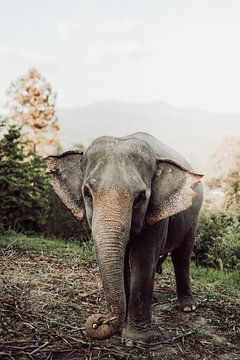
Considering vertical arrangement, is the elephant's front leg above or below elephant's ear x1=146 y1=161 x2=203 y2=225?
below

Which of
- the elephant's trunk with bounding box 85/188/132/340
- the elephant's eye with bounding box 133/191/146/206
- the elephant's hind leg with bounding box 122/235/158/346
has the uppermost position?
the elephant's eye with bounding box 133/191/146/206

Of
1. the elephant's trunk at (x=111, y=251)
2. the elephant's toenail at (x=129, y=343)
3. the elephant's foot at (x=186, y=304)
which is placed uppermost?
the elephant's trunk at (x=111, y=251)

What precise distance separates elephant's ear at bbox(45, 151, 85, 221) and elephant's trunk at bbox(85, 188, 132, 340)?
0.68 meters

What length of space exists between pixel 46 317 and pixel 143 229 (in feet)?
4.86

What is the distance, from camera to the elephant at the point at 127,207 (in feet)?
12.2

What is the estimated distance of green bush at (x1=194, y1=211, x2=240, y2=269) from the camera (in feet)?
34.5

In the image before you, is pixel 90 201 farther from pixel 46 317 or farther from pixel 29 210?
pixel 29 210

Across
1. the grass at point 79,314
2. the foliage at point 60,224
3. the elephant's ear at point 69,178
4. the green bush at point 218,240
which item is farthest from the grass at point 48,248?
the elephant's ear at point 69,178

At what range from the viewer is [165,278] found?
7406mm

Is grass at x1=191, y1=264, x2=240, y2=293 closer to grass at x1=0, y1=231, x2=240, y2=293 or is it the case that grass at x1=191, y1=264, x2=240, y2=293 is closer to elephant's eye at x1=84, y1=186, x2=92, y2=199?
grass at x1=0, y1=231, x2=240, y2=293

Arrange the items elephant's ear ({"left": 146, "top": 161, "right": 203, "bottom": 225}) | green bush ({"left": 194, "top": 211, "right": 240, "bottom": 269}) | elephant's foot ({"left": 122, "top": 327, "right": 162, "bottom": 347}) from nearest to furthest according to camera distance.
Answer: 1. elephant's ear ({"left": 146, "top": 161, "right": 203, "bottom": 225})
2. elephant's foot ({"left": 122, "top": 327, "right": 162, "bottom": 347})
3. green bush ({"left": 194, "top": 211, "right": 240, "bottom": 269})

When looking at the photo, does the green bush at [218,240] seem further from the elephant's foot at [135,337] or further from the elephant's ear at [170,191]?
the elephant's ear at [170,191]

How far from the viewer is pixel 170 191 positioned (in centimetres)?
438

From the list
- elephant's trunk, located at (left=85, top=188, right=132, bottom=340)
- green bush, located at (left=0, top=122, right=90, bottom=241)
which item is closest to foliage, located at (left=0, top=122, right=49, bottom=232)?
green bush, located at (left=0, top=122, right=90, bottom=241)
